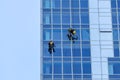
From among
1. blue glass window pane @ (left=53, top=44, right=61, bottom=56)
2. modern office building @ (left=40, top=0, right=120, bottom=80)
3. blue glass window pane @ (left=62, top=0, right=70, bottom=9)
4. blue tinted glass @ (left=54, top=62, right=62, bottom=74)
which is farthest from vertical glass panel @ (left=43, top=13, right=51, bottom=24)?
blue tinted glass @ (left=54, top=62, right=62, bottom=74)

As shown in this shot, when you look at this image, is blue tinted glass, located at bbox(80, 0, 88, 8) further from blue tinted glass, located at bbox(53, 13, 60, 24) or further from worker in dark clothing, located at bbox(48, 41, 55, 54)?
worker in dark clothing, located at bbox(48, 41, 55, 54)

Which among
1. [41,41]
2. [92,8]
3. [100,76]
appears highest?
[92,8]

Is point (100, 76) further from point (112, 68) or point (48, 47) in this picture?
point (48, 47)

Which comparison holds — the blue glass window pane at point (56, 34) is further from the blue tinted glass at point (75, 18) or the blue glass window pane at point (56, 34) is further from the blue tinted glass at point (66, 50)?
the blue tinted glass at point (75, 18)

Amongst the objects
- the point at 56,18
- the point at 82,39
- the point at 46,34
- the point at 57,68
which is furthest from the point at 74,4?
the point at 57,68

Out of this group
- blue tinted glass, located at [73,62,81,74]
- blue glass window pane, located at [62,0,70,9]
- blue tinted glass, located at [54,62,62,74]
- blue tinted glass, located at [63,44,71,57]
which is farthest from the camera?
blue glass window pane, located at [62,0,70,9]

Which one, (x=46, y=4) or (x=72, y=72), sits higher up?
(x=46, y=4)

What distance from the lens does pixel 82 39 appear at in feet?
220

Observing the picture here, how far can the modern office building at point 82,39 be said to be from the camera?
65.5 m

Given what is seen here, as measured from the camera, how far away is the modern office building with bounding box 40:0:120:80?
215ft

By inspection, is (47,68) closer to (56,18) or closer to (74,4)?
(56,18)

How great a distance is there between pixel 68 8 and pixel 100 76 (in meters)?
10.1

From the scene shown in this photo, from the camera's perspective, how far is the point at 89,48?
218 ft

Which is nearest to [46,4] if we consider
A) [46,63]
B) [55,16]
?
[55,16]
